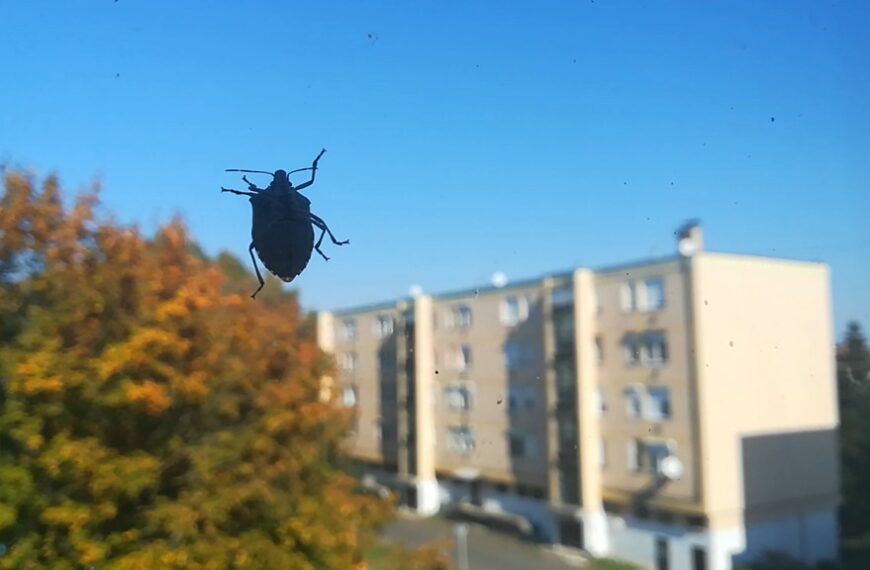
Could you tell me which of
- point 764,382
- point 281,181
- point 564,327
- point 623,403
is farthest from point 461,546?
point 281,181

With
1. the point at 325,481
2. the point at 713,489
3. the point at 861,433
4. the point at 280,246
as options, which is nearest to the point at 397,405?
the point at 325,481

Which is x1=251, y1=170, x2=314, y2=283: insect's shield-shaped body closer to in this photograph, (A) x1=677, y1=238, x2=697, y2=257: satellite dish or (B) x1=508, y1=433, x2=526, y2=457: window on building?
(A) x1=677, y1=238, x2=697, y2=257: satellite dish

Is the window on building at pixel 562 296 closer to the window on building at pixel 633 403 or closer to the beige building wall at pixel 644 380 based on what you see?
the beige building wall at pixel 644 380

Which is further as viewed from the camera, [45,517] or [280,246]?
[45,517]

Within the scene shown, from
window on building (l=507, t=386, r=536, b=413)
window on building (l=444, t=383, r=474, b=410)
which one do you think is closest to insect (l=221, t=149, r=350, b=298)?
window on building (l=444, t=383, r=474, b=410)

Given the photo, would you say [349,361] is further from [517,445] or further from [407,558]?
[517,445]

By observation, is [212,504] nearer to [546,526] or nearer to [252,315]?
[252,315]
